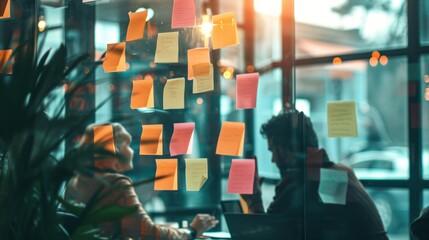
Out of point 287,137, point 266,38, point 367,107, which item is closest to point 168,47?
point 287,137

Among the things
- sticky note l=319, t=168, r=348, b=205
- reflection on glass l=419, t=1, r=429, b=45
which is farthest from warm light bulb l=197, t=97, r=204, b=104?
reflection on glass l=419, t=1, r=429, b=45

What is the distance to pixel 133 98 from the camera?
3115 mm

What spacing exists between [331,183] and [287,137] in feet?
1.33

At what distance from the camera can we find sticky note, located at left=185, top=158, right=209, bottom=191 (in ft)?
9.84

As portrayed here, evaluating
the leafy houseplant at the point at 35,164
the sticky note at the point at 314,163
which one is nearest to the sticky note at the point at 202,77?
the sticky note at the point at 314,163

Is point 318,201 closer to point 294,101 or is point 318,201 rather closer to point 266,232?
point 266,232

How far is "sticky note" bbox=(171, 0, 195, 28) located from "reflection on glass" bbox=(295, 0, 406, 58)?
2.28 metres

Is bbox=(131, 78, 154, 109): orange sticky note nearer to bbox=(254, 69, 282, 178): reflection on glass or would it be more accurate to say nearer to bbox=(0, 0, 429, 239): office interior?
bbox=(0, 0, 429, 239): office interior

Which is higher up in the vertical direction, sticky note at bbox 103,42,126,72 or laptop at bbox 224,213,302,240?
sticky note at bbox 103,42,126,72

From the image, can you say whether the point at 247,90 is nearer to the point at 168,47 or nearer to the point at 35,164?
the point at 168,47

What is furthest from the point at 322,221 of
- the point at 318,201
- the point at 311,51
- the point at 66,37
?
the point at 311,51

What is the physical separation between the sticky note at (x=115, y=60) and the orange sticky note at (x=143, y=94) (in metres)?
0.11

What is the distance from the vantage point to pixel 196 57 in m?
2.98

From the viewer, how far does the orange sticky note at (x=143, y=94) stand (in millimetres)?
3057
